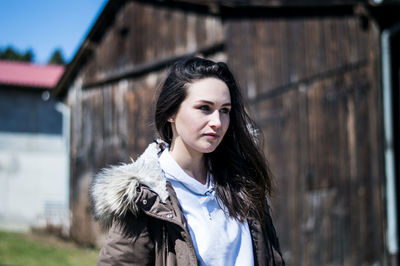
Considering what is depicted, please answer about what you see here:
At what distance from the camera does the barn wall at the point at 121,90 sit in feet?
35.0

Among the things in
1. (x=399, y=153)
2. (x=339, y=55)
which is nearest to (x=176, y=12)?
(x=339, y=55)

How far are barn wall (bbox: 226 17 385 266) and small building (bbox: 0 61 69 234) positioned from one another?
1367 cm

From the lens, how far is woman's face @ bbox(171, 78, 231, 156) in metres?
2.46

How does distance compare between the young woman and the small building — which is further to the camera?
the small building

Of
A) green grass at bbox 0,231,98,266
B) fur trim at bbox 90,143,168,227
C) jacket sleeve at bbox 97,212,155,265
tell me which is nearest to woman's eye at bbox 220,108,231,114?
fur trim at bbox 90,143,168,227

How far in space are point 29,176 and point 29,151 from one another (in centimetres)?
102

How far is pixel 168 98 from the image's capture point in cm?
256

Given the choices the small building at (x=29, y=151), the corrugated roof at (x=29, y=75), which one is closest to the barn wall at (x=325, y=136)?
the small building at (x=29, y=151)

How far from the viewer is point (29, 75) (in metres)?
22.6

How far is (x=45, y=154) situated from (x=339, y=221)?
16.1 meters

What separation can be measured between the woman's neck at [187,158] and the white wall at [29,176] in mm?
18499

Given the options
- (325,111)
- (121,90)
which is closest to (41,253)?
(121,90)

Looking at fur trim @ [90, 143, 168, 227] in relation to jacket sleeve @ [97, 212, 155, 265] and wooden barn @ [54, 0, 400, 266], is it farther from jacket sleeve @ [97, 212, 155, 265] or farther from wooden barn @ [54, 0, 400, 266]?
wooden barn @ [54, 0, 400, 266]

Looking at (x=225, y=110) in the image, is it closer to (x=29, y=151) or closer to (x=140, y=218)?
(x=140, y=218)
